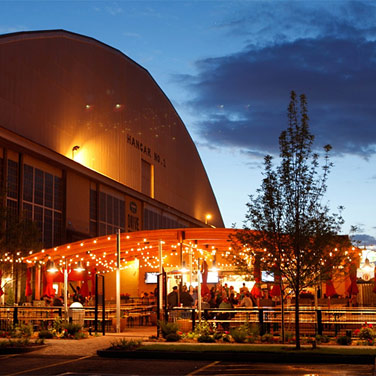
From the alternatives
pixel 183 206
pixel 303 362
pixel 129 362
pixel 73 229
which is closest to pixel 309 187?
pixel 303 362

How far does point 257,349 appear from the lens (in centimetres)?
1786

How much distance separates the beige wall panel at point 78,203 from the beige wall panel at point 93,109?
1.53 metres

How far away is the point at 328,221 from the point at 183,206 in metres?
47.8

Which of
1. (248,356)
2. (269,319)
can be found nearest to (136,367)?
(248,356)

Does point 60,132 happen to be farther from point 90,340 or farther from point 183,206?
point 183,206

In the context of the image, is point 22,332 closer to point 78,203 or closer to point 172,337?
point 172,337

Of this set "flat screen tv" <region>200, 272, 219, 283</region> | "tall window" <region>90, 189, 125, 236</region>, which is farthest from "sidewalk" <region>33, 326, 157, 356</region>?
"tall window" <region>90, 189, 125, 236</region>

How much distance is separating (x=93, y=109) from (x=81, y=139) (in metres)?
3.04

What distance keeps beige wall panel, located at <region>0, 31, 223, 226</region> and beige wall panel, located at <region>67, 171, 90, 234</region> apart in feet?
5.03

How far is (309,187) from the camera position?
18.5 metres

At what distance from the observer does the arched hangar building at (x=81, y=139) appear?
34938 millimetres

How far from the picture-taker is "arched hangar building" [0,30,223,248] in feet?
115

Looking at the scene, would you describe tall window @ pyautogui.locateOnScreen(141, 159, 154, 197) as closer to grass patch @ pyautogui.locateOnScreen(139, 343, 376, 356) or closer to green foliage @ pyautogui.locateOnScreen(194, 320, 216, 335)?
green foliage @ pyautogui.locateOnScreen(194, 320, 216, 335)

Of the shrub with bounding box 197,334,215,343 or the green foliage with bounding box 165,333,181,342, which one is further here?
the green foliage with bounding box 165,333,181,342
